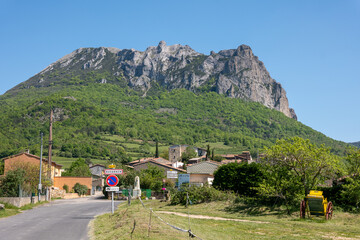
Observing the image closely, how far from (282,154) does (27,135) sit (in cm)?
14999

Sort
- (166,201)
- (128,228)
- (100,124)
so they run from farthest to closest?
(100,124) < (166,201) < (128,228)

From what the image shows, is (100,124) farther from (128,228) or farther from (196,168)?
(128,228)

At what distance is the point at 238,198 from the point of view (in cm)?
3222

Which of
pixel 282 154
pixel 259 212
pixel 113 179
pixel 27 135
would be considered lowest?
pixel 259 212

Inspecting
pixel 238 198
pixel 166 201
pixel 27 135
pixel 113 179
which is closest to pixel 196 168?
pixel 166 201

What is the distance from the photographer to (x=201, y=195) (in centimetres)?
3450

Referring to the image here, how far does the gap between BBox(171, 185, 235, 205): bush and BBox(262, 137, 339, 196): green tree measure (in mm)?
5150

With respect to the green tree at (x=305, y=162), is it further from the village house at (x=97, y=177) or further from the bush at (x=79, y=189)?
the village house at (x=97, y=177)

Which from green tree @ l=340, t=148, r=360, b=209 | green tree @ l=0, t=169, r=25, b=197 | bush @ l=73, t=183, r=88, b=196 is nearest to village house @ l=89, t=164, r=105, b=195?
bush @ l=73, t=183, r=88, b=196

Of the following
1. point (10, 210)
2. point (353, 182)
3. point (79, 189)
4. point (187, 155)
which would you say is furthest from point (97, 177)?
point (353, 182)

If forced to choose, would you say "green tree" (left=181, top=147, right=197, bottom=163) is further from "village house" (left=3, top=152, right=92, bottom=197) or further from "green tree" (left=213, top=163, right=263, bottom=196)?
"green tree" (left=213, top=163, right=263, bottom=196)

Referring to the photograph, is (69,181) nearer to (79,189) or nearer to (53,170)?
(79,189)

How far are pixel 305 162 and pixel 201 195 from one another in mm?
9902

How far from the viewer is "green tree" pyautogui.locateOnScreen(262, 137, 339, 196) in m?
29.1
